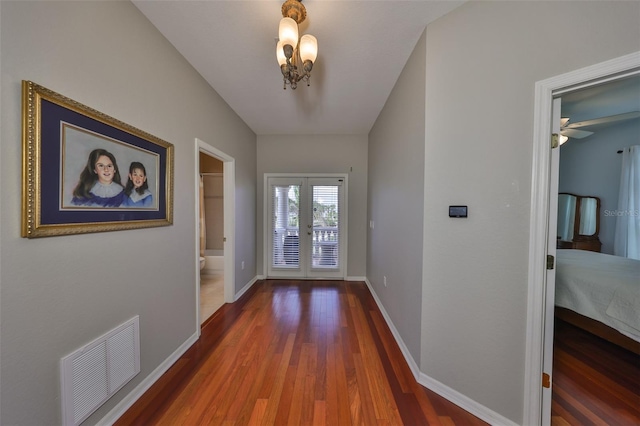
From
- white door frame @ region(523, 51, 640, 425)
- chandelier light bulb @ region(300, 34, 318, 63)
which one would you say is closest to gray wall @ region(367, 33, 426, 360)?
white door frame @ region(523, 51, 640, 425)

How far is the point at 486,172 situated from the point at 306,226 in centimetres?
290

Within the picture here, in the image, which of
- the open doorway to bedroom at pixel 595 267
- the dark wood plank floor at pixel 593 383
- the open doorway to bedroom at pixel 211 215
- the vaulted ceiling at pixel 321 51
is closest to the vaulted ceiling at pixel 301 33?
the vaulted ceiling at pixel 321 51

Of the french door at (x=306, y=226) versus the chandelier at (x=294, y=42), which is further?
the french door at (x=306, y=226)

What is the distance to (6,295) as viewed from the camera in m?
0.87

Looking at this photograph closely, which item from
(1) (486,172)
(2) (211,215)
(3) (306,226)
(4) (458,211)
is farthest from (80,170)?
(2) (211,215)

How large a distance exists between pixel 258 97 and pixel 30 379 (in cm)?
273

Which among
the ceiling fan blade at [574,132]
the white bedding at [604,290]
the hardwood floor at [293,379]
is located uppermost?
the ceiling fan blade at [574,132]

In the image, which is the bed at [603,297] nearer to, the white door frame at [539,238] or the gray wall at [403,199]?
the white door frame at [539,238]

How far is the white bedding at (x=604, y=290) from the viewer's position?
1.64 meters

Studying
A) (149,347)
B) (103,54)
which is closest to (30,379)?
(149,347)

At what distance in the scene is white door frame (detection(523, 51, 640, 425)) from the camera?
116cm

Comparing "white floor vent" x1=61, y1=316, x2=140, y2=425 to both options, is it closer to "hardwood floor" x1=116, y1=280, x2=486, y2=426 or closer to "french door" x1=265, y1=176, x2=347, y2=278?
"hardwood floor" x1=116, y1=280, x2=486, y2=426

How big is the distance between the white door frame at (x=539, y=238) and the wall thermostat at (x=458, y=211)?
12.4 inches

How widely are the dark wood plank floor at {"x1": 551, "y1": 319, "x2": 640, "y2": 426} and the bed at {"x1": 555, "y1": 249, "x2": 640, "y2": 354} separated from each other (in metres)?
0.14
